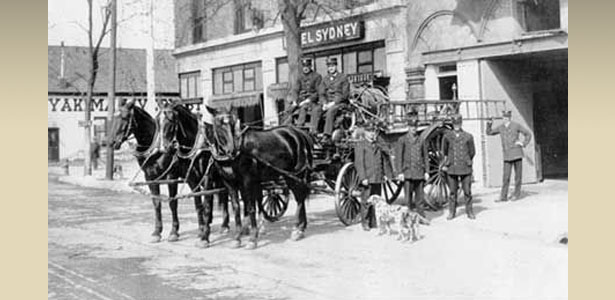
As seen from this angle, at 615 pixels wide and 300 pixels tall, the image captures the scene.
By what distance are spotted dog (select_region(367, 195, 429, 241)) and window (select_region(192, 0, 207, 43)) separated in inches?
709

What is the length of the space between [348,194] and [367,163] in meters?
0.77

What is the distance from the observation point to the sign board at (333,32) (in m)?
20.8

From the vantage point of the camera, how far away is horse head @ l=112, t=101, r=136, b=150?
1036 centimetres

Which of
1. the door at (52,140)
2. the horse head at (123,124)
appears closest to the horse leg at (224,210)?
the horse head at (123,124)

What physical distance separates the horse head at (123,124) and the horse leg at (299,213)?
8.77 ft

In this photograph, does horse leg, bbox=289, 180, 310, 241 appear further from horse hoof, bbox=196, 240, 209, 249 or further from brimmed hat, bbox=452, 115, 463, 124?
brimmed hat, bbox=452, 115, 463, 124

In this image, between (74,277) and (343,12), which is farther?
(343,12)

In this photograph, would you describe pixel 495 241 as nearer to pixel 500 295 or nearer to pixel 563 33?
pixel 500 295

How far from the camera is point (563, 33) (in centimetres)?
1294

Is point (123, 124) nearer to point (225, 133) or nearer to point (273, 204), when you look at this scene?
point (225, 133)

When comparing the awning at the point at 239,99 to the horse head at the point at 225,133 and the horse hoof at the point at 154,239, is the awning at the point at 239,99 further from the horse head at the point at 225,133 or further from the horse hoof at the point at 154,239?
the horse head at the point at 225,133

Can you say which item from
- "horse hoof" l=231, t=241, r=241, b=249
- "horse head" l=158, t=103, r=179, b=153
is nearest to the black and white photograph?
"horse head" l=158, t=103, r=179, b=153

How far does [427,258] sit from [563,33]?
6173 millimetres
